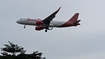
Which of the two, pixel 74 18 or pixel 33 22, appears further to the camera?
pixel 74 18

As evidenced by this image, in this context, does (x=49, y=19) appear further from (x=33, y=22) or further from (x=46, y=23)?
(x=33, y=22)

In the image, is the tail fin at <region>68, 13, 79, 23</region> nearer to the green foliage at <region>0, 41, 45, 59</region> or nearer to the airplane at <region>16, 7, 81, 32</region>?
the airplane at <region>16, 7, 81, 32</region>

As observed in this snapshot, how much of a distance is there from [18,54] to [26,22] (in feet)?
69.5

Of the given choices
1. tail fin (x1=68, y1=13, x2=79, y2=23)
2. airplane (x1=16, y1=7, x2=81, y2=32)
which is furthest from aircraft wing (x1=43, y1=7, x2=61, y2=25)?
tail fin (x1=68, y1=13, x2=79, y2=23)

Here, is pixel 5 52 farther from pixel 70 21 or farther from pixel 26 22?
pixel 70 21

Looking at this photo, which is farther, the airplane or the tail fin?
the tail fin

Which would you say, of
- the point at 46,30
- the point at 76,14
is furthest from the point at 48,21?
the point at 76,14

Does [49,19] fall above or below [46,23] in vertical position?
above

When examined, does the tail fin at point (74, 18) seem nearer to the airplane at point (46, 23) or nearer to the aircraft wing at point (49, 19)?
the airplane at point (46, 23)

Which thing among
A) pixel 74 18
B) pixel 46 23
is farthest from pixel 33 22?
pixel 74 18

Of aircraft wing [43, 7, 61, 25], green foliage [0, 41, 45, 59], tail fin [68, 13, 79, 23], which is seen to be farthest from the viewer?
tail fin [68, 13, 79, 23]

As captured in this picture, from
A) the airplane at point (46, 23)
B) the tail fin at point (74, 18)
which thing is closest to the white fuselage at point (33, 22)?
the airplane at point (46, 23)

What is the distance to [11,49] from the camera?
73188 millimetres

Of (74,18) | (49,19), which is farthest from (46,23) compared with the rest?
(74,18)
